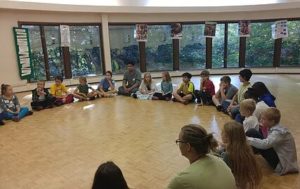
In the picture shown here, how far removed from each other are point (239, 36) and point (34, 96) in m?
8.60

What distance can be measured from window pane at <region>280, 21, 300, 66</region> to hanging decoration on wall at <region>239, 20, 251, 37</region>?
149 cm

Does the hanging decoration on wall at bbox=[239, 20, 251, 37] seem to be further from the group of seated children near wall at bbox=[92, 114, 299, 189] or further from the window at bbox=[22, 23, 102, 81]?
the group of seated children near wall at bbox=[92, 114, 299, 189]

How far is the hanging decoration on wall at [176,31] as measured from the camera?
1171 centimetres

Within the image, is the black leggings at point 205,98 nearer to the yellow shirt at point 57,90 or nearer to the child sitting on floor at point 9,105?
the yellow shirt at point 57,90

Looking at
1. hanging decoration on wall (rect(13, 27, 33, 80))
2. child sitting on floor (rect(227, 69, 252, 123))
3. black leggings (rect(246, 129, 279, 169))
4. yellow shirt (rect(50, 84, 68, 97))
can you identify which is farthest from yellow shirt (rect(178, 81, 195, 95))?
hanging decoration on wall (rect(13, 27, 33, 80))

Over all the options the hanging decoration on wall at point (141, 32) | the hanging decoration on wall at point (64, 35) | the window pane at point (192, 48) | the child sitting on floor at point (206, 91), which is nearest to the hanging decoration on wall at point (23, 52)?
the hanging decoration on wall at point (64, 35)

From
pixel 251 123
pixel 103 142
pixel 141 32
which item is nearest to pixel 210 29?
pixel 141 32

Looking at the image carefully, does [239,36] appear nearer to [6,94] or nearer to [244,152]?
[6,94]

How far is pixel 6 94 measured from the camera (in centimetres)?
601

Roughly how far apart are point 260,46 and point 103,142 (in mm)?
9787

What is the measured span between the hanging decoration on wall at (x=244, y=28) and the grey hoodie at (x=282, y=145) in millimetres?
9476

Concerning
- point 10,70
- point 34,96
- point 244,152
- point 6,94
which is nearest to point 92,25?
point 10,70

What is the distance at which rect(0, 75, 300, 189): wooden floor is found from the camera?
10.9 feet

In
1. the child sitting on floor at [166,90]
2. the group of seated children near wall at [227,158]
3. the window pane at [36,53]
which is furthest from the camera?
the window pane at [36,53]
